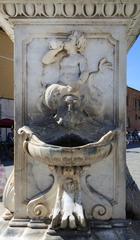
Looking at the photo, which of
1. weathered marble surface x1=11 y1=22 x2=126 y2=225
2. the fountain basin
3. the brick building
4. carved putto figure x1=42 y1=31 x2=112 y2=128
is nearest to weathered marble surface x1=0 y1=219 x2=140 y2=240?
weathered marble surface x1=11 y1=22 x2=126 y2=225

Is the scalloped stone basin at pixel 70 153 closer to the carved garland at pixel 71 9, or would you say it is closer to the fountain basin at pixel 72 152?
the fountain basin at pixel 72 152

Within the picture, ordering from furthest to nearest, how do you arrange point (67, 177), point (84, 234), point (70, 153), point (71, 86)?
point (71, 86) → point (67, 177) → point (84, 234) → point (70, 153)

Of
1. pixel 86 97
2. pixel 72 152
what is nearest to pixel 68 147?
pixel 72 152

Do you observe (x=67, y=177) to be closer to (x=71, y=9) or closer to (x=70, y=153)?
(x=70, y=153)

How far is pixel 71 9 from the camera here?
4473 millimetres

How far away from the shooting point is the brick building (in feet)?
200

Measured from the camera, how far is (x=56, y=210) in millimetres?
4266

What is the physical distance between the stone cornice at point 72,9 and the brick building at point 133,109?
56090mm

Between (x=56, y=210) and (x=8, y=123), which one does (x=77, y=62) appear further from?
(x=8, y=123)

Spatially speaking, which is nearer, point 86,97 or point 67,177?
point 67,177

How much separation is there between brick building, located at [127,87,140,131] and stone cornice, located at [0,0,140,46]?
5609 cm

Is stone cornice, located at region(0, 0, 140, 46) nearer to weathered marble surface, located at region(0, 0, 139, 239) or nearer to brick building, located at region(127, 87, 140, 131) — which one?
weathered marble surface, located at region(0, 0, 139, 239)

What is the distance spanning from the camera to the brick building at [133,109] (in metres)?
61.1

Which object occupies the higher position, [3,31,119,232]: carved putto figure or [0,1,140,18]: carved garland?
[0,1,140,18]: carved garland
